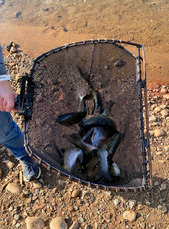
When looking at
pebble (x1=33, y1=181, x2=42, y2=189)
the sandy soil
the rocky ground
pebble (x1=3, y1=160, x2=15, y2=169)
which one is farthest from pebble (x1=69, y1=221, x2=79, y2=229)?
the sandy soil

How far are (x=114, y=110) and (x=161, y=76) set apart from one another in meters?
1.73

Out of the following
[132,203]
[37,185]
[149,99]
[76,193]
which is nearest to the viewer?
[132,203]

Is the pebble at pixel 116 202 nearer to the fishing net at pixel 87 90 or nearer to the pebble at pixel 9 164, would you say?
the fishing net at pixel 87 90

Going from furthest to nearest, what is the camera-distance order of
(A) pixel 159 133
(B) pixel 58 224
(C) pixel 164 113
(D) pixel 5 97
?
(C) pixel 164 113 → (A) pixel 159 133 → (B) pixel 58 224 → (D) pixel 5 97

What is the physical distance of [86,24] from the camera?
5.06 metres

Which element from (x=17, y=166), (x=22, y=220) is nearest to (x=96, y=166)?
(x=22, y=220)

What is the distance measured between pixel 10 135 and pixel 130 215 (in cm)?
170

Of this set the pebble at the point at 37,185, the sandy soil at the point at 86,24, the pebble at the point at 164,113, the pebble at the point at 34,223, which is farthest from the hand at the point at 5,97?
the sandy soil at the point at 86,24

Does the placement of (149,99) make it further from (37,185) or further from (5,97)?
(5,97)

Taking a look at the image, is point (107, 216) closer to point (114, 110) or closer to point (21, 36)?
point (114, 110)

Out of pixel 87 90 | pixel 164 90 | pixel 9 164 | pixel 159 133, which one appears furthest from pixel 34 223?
pixel 164 90

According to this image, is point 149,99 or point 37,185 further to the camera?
point 149,99

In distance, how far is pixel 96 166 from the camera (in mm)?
2002

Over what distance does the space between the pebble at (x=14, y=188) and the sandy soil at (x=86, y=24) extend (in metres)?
2.98
